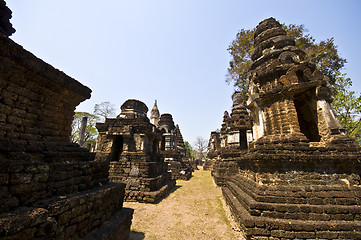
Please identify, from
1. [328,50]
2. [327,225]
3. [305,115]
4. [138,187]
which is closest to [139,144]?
[138,187]

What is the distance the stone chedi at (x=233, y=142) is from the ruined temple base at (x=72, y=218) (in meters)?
7.57

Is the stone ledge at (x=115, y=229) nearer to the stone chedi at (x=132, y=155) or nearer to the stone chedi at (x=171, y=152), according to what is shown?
the stone chedi at (x=132, y=155)

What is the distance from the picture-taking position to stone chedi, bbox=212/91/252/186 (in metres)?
9.88

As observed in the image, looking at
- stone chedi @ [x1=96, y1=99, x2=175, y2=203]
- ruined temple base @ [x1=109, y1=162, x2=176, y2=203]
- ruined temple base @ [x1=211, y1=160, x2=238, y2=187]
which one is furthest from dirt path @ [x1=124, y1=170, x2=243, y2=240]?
ruined temple base @ [x1=211, y1=160, x2=238, y2=187]

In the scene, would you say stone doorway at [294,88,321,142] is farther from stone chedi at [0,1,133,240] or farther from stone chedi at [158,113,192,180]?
stone chedi at [158,113,192,180]

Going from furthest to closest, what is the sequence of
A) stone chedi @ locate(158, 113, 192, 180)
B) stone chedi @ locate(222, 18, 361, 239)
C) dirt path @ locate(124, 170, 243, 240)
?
stone chedi @ locate(158, 113, 192, 180), dirt path @ locate(124, 170, 243, 240), stone chedi @ locate(222, 18, 361, 239)

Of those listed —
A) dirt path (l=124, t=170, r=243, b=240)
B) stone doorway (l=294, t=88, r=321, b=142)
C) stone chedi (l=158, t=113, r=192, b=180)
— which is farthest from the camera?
stone chedi (l=158, t=113, r=192, b=180)

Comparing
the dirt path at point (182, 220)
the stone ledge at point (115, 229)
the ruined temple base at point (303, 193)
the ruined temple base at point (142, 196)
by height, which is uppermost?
the ruined temple base at point (303, 193)

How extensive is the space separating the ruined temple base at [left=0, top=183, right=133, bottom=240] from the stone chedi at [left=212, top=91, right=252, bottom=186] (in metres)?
7.57

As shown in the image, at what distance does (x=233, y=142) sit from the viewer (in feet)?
37.1

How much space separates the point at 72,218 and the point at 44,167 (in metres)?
0.88

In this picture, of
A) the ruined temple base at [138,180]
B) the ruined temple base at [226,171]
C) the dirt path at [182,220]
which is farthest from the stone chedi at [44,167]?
the ruined temple base at [226,171]

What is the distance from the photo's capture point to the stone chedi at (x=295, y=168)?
10.5 ft

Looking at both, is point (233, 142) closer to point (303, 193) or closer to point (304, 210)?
point (303, 193)
